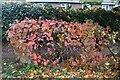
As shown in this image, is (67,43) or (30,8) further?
(30,8)

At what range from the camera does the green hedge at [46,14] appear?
5.99 m

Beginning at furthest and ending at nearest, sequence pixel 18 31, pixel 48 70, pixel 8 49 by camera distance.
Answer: pixel 8 49
pixel 48 70
pixel 18 31

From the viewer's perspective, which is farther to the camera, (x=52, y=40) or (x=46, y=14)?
(x=46, y=14)

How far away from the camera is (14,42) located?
3652mm

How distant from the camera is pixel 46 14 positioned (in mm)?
6145

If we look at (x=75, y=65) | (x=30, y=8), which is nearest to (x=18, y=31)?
(x=75, y=65)

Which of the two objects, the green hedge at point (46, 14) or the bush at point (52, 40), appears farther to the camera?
the green hedge at point (46, 14)

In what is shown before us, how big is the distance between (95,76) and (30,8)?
2.97 metres

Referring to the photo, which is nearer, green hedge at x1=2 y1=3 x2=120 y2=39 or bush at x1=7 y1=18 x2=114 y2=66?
bush at x1=7 y1=18 x2=114 y2=66

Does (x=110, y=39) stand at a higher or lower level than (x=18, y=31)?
lower

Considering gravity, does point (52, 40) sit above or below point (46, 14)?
below

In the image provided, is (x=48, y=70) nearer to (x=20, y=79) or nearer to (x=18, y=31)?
(x=20, y=79)

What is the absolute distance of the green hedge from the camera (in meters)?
5.99

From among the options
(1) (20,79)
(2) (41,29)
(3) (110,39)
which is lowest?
(1) (20,79)
